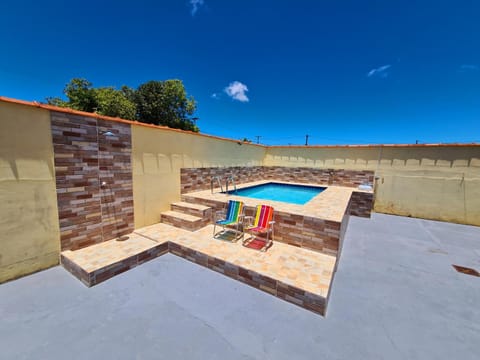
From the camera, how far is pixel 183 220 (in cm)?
466

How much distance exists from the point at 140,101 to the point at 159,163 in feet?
44.8

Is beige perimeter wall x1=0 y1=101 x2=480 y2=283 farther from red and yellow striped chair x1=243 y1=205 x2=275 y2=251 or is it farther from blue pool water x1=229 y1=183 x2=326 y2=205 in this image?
red and yellow striped chair x1=243 y1=205 x2=275 y2=251

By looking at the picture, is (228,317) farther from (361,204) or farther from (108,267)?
(361,204)

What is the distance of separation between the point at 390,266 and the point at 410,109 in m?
11.5

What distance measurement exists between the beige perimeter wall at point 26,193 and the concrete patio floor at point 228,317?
384 mm

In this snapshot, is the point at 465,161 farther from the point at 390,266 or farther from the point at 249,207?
the point at 249,207

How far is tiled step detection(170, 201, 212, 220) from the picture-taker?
16.1 ft

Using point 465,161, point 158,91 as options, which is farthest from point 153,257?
point 158,91

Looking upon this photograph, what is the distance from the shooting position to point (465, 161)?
6254 mm

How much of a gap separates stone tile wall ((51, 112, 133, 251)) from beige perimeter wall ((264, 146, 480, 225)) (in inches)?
352

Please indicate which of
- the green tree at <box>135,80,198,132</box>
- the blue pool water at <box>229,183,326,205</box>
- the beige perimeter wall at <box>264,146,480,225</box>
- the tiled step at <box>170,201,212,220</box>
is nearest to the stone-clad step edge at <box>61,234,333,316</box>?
the tiled step at <box>170,201,212,220</box>

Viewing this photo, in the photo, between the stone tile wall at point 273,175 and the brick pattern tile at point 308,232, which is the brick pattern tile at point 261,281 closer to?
the brick pattern tile at point 308,232

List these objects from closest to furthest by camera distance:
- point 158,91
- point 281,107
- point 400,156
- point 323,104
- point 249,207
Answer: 1. point 249,207
2. point 400,156
3. point 323,104
4. point 281,107
5. point 158,91

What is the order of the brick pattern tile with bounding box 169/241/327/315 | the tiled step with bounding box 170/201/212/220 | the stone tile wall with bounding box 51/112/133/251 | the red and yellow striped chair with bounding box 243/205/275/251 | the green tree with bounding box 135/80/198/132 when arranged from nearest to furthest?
the brick pattern tile with bounding box 169/241/327/315 < the stone tile wall with bounding box 51/112/133/251 < the red and yellow striped chair with bounding box 243/205/275/251 < the tiled step with bounding box 170/201/212/220 < the green tree with bounding box 135/80/198/132
